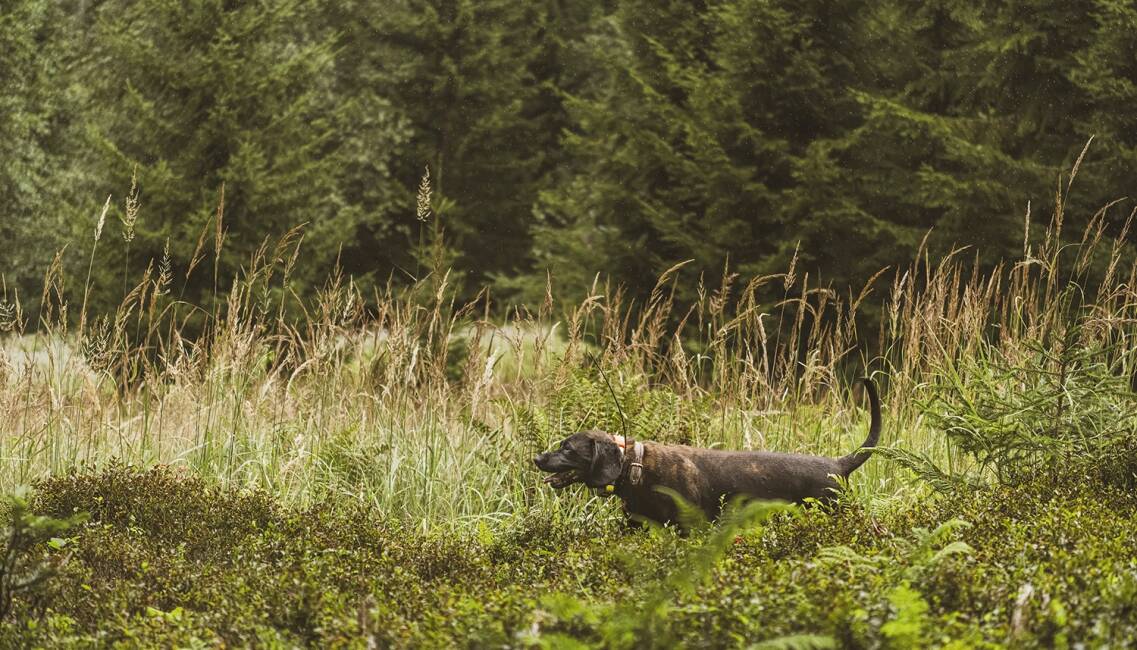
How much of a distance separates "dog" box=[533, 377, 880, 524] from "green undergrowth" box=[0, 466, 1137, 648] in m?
0.20

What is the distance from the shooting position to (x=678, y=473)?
5.31 m

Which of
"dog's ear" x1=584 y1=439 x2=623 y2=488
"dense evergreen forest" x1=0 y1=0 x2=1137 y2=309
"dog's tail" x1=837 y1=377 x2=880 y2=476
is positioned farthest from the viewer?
"dense evergreen forest" x1=0 y1=0 x2=1137 y2=309

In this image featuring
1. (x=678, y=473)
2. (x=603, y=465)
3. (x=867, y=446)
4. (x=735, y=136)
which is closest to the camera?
(x=603, y=465)

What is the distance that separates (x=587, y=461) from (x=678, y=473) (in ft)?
1.37

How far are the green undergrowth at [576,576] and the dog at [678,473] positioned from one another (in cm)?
20

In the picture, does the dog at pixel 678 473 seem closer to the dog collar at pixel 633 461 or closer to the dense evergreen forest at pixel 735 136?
the dog collar at pixel 633 461

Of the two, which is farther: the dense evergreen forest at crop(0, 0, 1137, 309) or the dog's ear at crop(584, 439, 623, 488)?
the dense evergreen forest at crop(0, 0, 1137, 309)

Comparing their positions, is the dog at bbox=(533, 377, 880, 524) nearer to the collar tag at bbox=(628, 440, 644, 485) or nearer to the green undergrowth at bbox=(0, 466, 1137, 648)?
the collar tag at bbox=(628, 440, 644, 485)

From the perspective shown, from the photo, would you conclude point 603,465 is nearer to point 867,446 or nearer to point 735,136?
point 867,446

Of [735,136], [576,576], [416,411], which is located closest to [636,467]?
[576,576]

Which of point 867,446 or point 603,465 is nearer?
point 603,465

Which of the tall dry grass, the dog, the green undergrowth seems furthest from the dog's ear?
the tall dry grass

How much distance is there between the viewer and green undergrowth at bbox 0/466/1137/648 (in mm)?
3006

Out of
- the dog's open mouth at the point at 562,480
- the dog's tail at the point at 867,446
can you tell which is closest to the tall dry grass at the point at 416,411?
the dog's tail at the point at 867,446
